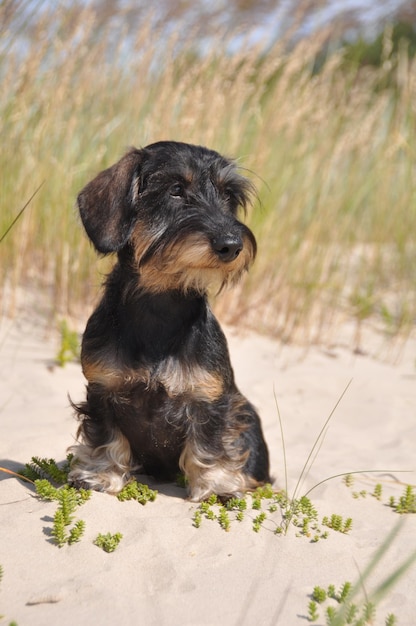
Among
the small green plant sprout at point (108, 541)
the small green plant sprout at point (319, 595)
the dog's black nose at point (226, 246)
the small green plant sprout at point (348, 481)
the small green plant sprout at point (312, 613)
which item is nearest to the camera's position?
the small green plant sprout at point (312, 613)

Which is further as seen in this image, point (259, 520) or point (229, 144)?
point (229, 144)

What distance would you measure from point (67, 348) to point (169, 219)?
2.52m

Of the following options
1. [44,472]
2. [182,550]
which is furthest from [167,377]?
[44,472]

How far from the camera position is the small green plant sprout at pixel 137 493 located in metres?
3.17

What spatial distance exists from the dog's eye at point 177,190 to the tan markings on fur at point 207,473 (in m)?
1.19

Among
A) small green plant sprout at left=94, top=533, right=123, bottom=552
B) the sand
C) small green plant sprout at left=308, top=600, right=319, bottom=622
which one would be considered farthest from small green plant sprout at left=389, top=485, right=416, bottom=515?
small green plant sprout at left=94, top=533, right=123, bottom=552

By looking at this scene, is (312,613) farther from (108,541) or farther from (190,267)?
(190,267)

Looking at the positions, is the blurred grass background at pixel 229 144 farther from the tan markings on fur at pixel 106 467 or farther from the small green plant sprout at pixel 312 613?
the small green plant sprout at pixel 312 613

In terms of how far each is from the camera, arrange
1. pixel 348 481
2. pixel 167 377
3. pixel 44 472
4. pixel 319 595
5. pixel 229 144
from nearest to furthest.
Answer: pixel 319 595 < pixel 167 377 < pixel 44 472 < pixel 348 481 < pixel 229 144

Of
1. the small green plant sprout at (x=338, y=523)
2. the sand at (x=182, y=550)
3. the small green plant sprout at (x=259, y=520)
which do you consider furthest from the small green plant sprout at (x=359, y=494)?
the small green plant sprout at (x=259, y=520)

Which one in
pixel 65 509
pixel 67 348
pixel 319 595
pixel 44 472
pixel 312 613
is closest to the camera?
pixel 312 613

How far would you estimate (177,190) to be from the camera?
321cm

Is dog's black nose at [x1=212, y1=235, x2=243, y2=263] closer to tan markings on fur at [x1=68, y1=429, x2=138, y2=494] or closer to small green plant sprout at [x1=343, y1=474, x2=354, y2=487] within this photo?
tan markings on fur at [x1=68, y1=429, x2=138, y2=494]

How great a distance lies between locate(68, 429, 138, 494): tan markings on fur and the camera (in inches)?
127
